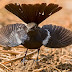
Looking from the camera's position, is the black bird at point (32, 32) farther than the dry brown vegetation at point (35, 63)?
No

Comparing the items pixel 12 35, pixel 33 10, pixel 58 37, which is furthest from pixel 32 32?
pixel 58 37

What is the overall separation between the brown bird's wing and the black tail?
48 cm

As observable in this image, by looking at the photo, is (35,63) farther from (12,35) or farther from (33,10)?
(33,10)

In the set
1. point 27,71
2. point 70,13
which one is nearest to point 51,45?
point 27,71

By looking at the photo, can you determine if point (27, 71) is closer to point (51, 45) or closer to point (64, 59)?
point (51, 45)

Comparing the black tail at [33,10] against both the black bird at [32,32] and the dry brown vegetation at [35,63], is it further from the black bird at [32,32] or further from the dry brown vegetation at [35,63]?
the dry brown vegetation at [35,63]

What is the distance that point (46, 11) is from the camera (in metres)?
3.89

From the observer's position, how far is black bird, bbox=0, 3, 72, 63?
3.72 m

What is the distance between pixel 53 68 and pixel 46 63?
0.24 m

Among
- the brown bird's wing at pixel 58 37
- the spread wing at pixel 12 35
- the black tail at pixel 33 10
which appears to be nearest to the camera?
the black tail at pixel 33 10

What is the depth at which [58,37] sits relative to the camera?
4.29 metres

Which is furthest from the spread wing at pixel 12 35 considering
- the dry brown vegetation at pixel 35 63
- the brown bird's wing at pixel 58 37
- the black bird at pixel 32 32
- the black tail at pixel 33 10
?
the brown bird's wing at pixel 58 37

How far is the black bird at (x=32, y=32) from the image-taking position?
3.72m

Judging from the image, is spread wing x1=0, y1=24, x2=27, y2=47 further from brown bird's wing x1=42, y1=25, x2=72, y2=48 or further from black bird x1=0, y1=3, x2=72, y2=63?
brown bird's wing x1=42, y1=25, x2=72, y2=48
